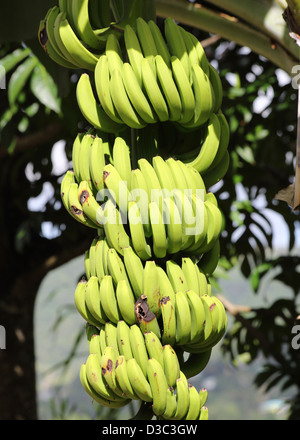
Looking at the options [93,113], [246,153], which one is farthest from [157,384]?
[246,153]

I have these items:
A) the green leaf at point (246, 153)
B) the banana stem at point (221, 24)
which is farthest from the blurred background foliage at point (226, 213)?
the banana stem at point (221, 24)

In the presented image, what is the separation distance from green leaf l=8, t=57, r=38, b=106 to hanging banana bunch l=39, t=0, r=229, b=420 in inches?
42.4

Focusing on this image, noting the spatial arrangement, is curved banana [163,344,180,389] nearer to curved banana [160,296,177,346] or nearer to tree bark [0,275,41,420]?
curved banana [160,296,177,346]

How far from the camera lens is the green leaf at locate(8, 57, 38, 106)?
2188 millimetres

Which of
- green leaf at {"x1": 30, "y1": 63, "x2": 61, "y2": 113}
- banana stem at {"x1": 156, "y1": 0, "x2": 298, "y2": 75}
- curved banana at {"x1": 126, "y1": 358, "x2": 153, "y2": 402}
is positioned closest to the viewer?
curved banana at {"x1": 126, "y1": 358, "x2": 153, "y2": 402}

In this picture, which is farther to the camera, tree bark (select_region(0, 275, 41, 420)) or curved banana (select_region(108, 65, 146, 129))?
tree bark (select_region(0, 275, 41, 420))

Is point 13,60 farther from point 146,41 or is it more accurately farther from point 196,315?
point 196,315

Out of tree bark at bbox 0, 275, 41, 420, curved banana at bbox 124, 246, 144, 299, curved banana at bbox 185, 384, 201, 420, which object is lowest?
tree bark at bbox 0, 275, 41, 420

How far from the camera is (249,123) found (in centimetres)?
298

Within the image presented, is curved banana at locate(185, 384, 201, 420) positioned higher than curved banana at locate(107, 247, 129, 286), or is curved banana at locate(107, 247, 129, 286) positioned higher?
curved banana at locate(107, 247, 129, 286)

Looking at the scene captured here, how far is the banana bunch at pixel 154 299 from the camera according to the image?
99 centimetres

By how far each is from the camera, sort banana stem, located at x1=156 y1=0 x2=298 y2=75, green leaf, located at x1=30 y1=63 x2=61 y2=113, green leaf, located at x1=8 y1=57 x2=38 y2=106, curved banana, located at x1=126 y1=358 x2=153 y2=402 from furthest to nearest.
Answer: green leaf, located at x1=8 y1=57 x2=38 y2=106 < green leaf, located at x1=30 y1=63 x2=61 y2=113 < banana stem, located at x1=156 y1=0 x2=298 y2=75 < curved banana, located at x1=126 y1=358 x2=153 y2=402

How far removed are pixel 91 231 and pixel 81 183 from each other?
7.00 ft

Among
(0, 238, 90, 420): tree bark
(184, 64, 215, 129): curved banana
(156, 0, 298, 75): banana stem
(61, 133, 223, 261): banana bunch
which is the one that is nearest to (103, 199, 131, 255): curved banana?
(61, 133, 223, 261): banana bunch
